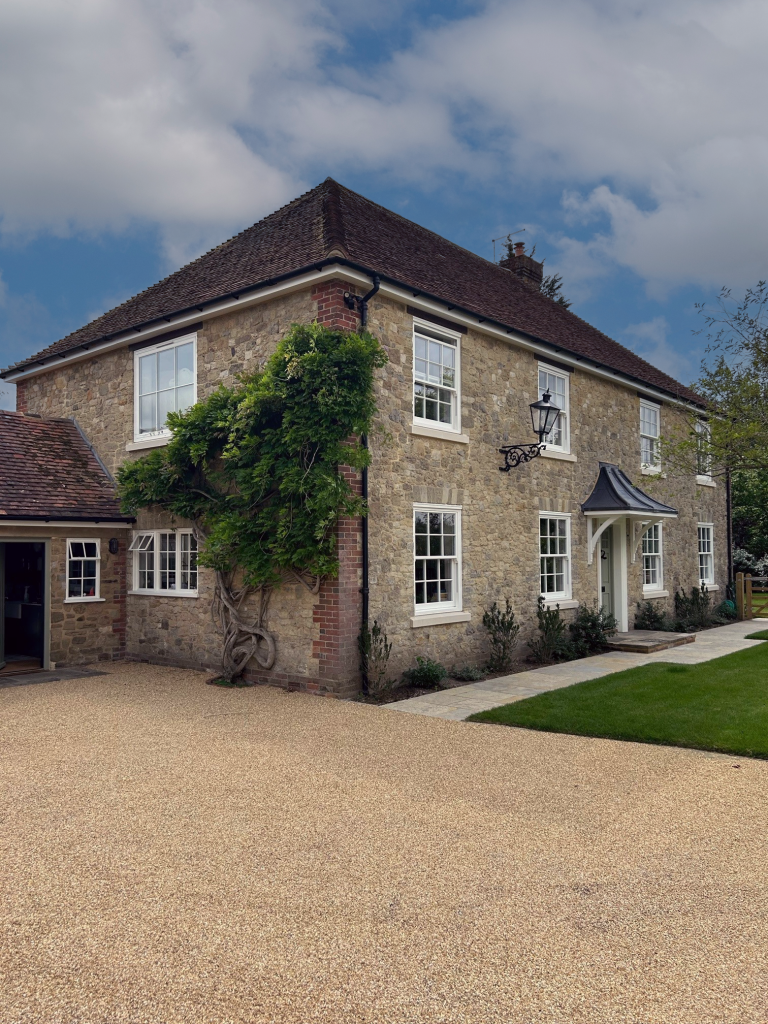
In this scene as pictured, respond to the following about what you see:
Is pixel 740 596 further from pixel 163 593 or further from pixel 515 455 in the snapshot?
pixel 163 593

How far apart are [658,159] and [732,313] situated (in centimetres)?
792

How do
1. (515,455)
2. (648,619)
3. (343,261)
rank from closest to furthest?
1. (343,261)
2. (515,455)
3. (648,619)

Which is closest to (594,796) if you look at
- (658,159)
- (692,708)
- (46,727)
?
(692,708)

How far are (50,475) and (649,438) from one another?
14.1 metres

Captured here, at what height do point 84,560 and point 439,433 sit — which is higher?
point 439,433

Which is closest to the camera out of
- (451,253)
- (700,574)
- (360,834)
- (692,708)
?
(360,834)

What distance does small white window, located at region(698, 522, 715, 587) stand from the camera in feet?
68.7

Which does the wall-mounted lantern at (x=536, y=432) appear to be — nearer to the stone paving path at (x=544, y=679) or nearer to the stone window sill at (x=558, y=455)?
the stone window sill at (x=558, y=455)

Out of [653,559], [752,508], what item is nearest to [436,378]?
[653,559]

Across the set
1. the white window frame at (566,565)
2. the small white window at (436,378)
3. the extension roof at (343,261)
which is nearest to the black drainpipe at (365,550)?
the extension roof at (343,261)

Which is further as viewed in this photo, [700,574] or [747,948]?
[700,574]

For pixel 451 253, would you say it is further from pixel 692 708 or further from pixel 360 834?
pixel 360 834

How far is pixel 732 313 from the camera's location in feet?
36.2

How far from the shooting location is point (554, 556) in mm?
14594
